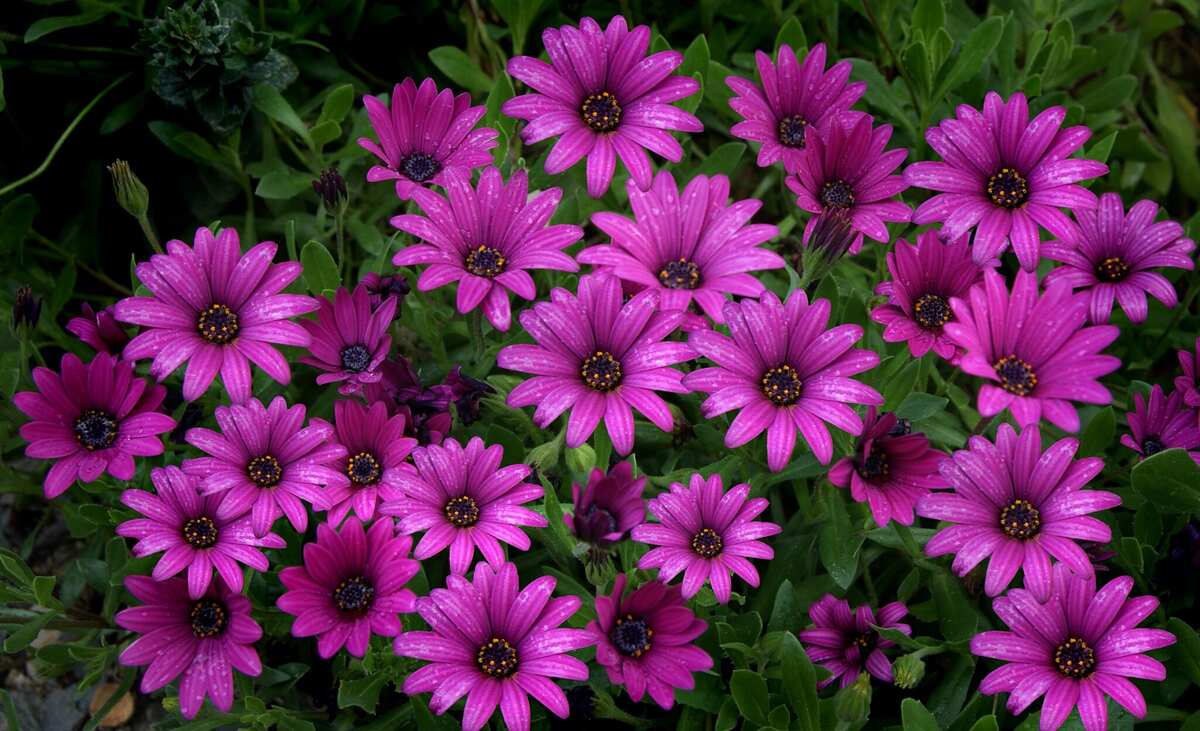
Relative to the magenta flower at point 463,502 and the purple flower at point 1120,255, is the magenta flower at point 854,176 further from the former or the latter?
the magenta flower at point 463,502

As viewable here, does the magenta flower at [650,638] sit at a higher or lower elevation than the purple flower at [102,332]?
lower

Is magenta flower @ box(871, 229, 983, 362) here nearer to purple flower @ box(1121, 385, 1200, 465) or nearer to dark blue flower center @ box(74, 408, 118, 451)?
purple flower @ box(1121, 385, 1200, 465)

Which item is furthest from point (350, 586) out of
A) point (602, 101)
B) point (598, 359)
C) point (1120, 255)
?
point (1120, 255)

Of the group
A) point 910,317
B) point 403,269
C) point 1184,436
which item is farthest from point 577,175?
point 1184,436

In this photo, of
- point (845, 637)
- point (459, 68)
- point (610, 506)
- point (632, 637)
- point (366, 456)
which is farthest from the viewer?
point (459, 68)

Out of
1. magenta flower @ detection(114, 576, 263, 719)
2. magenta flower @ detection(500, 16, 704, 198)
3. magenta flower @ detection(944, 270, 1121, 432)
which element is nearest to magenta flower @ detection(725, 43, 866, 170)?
magenta flower @ detection(500, 16, 704, 198)

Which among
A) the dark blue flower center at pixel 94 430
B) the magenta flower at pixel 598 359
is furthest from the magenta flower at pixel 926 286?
the dark blue flower center at pixel 94 430

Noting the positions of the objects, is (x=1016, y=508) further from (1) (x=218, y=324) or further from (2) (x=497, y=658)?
(1) (x=218, y=324)
